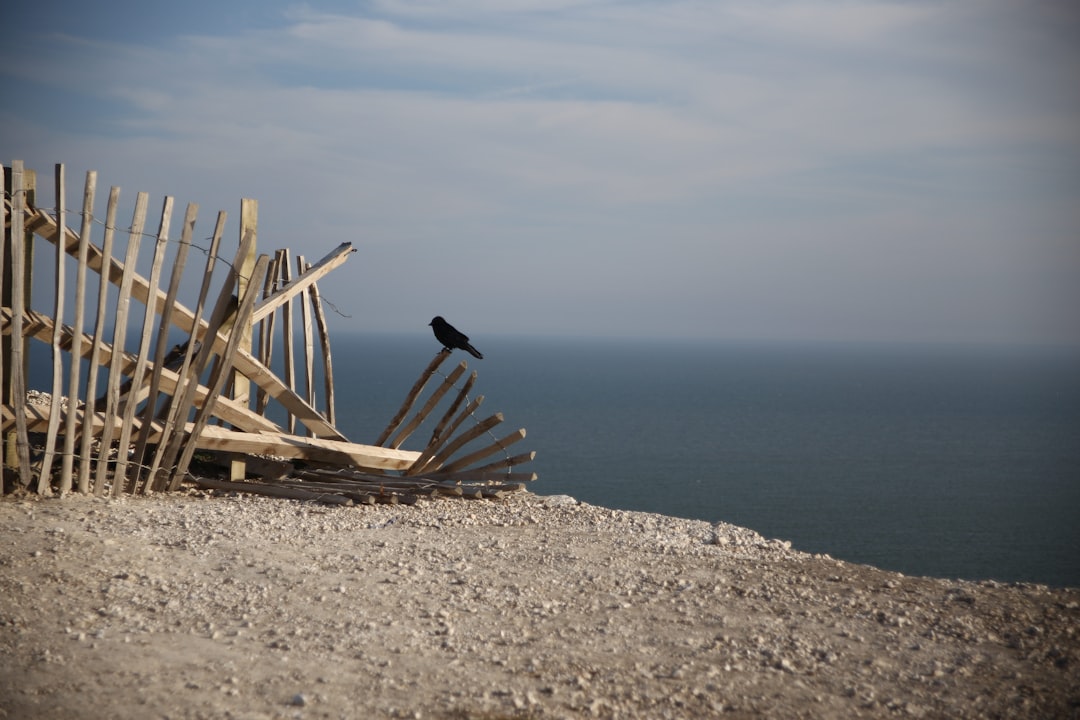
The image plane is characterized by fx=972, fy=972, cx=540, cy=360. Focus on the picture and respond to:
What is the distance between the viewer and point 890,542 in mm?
32938

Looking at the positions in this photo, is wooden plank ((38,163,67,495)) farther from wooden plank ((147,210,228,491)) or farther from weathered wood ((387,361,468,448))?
weathered wood ((387,361,468,448))

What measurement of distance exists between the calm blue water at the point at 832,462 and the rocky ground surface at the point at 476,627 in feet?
75.8

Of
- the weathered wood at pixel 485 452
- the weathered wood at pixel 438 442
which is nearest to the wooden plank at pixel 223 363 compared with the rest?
the weathered wood at pixel 438 442

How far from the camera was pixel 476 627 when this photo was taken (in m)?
5.42

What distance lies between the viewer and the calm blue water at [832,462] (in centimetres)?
3353

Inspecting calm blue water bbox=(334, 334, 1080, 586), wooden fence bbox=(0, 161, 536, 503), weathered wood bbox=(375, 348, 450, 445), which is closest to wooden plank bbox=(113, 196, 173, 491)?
wooden fence bbox=(0, 161, 536, 503)

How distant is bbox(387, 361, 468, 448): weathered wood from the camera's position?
996 centimetres

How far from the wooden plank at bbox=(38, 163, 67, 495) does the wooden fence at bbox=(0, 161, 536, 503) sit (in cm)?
1

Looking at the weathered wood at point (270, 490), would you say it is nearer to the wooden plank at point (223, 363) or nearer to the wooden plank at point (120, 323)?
the wooden plank at point (223, 363)

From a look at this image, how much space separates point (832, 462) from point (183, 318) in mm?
50272

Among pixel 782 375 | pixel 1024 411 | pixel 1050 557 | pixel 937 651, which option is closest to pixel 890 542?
pixel 1050 557

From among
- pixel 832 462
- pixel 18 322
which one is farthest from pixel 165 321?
pixel 832 462

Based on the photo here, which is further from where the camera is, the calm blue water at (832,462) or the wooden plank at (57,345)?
the calm blue water at (832,462)

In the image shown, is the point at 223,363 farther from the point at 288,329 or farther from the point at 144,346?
the point at 288,329
